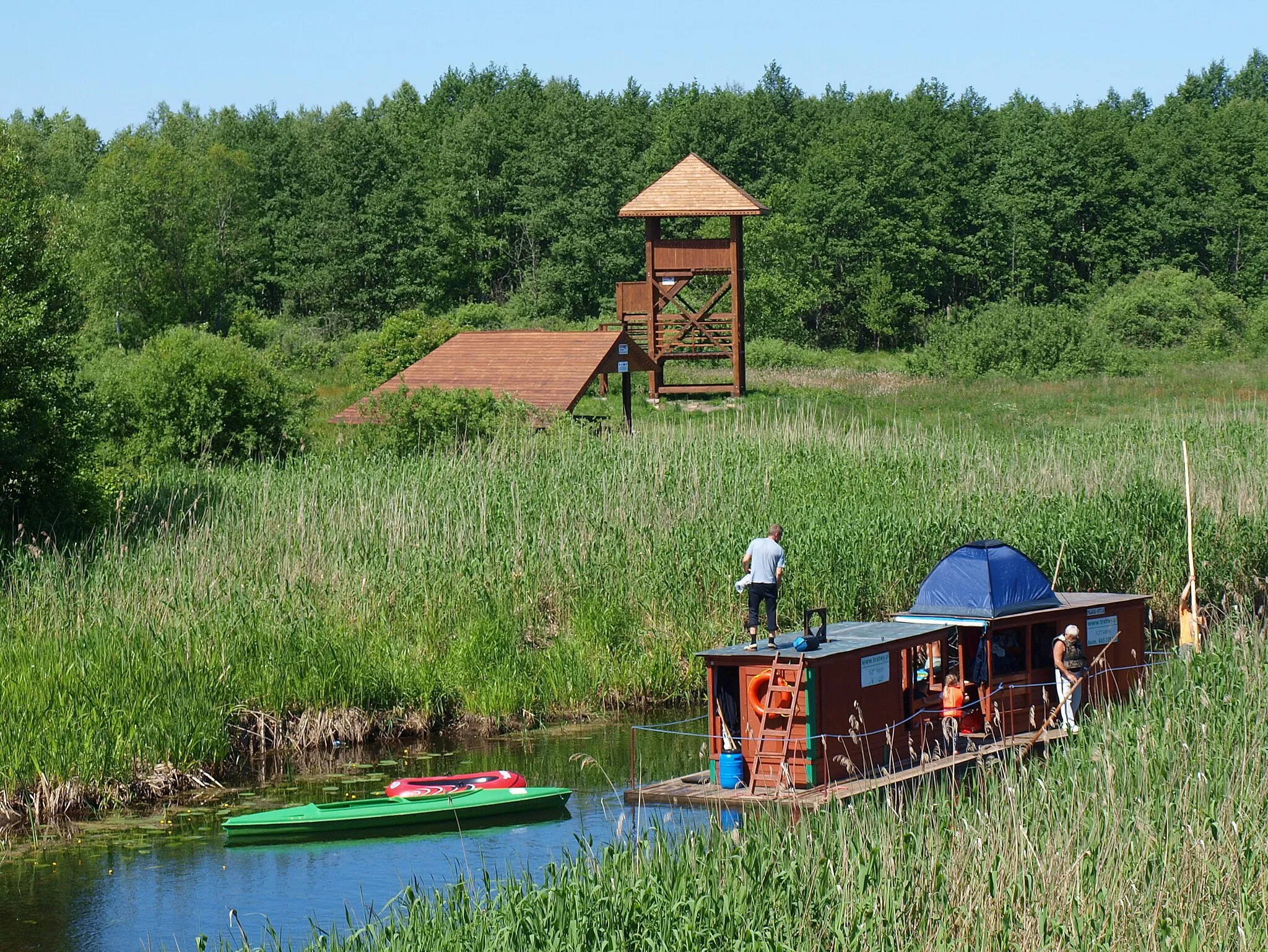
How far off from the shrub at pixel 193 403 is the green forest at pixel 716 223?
80.6ft

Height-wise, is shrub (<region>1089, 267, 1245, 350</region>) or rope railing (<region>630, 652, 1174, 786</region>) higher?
shrub (<region>1089, 267, 1245, 350</region>)

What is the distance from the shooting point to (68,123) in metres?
96.3

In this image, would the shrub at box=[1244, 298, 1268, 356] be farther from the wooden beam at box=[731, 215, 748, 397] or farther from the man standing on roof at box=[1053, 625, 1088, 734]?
→ the man standing on roof at box=[1053, 625, 1088, 734]

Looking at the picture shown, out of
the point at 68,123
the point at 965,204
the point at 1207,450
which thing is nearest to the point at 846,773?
the point at 1207,450

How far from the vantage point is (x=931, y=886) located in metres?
10.0

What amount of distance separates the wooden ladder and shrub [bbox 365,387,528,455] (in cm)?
1751

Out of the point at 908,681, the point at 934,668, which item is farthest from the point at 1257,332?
the point at 908,681

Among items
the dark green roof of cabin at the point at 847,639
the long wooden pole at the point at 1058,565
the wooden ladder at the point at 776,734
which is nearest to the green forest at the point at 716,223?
the long wooden pole at the point at 1058,565

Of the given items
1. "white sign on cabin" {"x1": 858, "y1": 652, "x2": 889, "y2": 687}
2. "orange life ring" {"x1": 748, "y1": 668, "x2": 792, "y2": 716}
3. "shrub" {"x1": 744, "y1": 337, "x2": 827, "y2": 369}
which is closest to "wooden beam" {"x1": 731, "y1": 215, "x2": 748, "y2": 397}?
"shrub" {"x1": 744, "y1": 337, "x2": 827, "y2": 369}

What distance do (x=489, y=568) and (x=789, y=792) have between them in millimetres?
8191

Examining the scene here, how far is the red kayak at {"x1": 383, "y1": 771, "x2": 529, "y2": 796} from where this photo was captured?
16000 mm

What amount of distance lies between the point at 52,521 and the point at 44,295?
3.62 m

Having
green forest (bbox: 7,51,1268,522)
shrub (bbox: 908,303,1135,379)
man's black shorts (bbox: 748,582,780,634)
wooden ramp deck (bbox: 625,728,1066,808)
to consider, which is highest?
green forest (bbox: 7,51,1268,522)

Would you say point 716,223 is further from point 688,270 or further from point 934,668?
point 934,668
